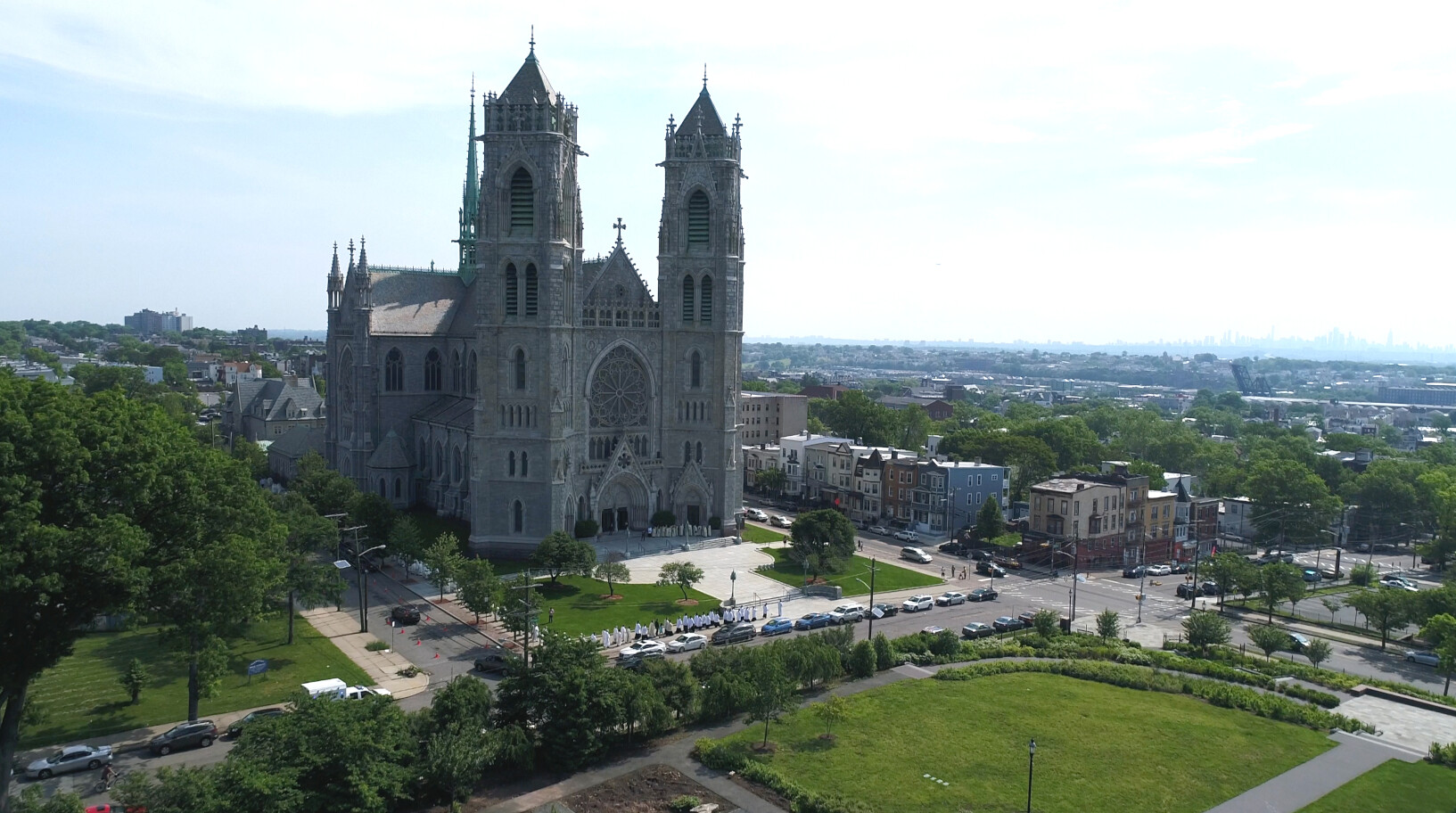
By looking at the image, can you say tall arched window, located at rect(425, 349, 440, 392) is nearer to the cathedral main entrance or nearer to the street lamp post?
the cathedral main entrance

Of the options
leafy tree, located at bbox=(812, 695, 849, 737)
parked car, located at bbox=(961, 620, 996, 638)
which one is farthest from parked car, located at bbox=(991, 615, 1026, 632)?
leafy tree, located at bbox=(812, 695, 849, 737)

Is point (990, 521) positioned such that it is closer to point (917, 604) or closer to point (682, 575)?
point (917, 604)

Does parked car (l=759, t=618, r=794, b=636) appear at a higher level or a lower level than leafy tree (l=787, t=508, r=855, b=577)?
lower

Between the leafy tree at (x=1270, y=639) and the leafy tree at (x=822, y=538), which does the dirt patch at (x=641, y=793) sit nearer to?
the leafy tree at (x=822, y=538)

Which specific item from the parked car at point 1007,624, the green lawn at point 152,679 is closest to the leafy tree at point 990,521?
the parked car at point 1007,624

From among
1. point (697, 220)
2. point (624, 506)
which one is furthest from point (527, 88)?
point (624, 506)

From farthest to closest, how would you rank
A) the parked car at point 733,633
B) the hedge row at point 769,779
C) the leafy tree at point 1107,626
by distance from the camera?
1. the leafy tree at point 1107,626
2. the parked car at point 733,633
3. the hedge row at point 769,779
